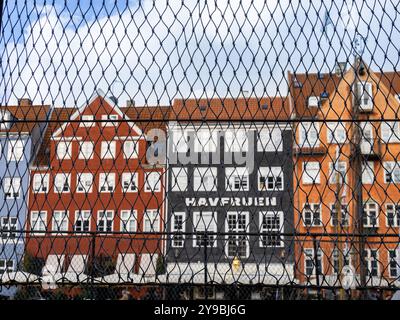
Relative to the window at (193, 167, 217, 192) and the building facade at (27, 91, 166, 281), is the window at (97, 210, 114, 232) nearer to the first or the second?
A: the building facade at (27, 91, 166, 281)

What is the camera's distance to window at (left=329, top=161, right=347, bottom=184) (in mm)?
2425

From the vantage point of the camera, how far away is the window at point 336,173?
2425 mm

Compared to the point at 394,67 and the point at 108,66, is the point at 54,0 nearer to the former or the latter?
the point at 108,66

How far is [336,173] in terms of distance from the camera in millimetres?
12578

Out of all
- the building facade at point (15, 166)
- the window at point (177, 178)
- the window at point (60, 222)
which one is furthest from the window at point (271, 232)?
the building facade at point (15, 166)

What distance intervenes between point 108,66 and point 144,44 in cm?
18

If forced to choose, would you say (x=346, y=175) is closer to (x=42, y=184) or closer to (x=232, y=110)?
(x=232, y=110)

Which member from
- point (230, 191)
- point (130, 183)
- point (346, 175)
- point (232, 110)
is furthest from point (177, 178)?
point (346, 175)

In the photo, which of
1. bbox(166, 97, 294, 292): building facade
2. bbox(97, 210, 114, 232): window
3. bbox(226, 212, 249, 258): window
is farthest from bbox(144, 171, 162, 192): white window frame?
bbox(226, 212, 249, 258): window

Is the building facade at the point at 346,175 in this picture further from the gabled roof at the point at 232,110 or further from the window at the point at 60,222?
the window at the point at 60,222

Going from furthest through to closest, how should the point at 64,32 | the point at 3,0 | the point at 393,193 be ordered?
the point at 393,193
the point at 64,32
the point at 3,0

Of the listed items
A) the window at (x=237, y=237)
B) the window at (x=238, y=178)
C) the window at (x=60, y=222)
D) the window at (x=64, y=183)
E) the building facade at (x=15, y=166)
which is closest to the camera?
the building facade at (x=15, y=166)
